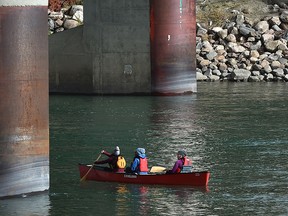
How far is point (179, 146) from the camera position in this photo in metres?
40.3

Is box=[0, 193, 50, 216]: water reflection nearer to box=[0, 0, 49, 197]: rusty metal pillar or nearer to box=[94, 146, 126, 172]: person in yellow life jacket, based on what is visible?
box=[0, 0, 49, 197]: rusty metal pillar

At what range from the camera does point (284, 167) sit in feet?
116

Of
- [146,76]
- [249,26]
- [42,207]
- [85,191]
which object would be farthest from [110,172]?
[249,26]

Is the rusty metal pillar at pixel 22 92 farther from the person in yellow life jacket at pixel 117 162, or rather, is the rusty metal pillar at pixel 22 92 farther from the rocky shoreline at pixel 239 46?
the rocky shoreline at pixel 239 46

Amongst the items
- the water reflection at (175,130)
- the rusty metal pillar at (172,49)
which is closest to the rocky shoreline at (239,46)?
the rusty metal pillar at (172,49)

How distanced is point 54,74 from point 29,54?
106 feet

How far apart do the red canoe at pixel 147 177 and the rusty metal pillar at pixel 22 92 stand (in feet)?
14.9

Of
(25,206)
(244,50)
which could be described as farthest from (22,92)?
(244,50)

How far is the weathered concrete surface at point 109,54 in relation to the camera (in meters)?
59.7

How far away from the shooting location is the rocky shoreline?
67.2m

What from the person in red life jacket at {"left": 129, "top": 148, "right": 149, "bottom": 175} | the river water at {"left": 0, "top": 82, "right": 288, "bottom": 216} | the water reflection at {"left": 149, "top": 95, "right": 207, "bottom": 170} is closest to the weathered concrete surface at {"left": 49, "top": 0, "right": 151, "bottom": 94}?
the river water at {"left": 0, "top": 82, "right": 288, "bottom": 216}

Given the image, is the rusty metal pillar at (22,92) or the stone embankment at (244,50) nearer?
the rusty metal pillar at (22,92)

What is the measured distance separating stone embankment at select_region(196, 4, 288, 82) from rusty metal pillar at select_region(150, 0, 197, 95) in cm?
787

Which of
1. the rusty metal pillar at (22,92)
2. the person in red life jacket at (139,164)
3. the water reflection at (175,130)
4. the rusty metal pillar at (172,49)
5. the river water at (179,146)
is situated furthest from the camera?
the rusty metal pillar at (172,49)
